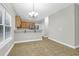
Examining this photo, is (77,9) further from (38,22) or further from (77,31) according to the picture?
(38,22)

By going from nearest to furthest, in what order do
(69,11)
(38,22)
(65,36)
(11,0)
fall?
(11,0), (69,11), (65,36), (38,22)

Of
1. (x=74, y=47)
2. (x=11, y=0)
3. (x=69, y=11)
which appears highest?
(x=69, y=11)

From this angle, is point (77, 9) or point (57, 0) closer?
point (57, 0)

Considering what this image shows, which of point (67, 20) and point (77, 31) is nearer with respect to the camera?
point (77, 31)

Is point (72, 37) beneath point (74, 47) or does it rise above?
above

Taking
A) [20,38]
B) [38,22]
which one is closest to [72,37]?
[20,38]

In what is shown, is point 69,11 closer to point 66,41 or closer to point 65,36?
point 65,36

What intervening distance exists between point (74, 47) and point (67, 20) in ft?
5.93

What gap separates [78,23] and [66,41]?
56.0 inches

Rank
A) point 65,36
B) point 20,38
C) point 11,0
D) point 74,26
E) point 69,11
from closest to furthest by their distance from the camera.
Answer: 1. point 11,0
2. point 74,26
3. point 69,11
4. point 65,36
5. point 20,38

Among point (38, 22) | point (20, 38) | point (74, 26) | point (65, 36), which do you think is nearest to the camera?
point (74, 26)

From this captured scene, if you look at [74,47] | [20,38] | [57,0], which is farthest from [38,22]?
[57,0]

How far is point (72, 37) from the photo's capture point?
13.5 ft

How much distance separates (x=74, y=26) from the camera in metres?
4.02
